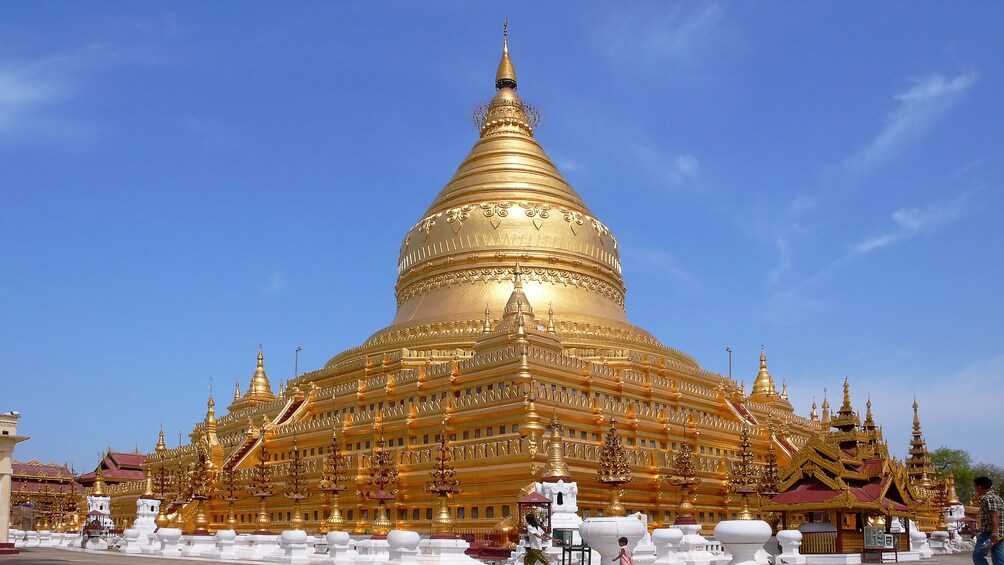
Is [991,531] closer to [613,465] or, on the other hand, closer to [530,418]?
[613,465]

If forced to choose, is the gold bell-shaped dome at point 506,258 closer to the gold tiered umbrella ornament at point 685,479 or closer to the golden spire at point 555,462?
the gold tiered umbrella ornament at point 685,479

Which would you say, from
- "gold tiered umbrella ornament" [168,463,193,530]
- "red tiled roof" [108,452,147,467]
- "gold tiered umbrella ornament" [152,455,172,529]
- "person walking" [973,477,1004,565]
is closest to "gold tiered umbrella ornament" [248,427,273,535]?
"gold tiered umbrella ornament" [168,463,193,530]

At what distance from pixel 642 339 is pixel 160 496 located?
2303 centimetres

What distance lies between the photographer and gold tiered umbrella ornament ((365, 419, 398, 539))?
98.5ft

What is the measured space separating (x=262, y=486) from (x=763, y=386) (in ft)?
98.7

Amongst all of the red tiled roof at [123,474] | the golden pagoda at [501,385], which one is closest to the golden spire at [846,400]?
the golden pagoda at [501,385]

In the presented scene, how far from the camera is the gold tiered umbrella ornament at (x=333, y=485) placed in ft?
102

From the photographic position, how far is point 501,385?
35031 mm

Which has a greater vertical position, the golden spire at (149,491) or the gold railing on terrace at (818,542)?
the golden spire at (149,491)

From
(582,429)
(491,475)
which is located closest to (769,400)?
(582,429)

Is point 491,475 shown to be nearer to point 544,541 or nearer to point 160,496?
point 544,541

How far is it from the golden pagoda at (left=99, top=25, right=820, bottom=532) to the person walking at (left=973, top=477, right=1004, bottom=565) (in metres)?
16.6

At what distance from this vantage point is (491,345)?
37125 mm

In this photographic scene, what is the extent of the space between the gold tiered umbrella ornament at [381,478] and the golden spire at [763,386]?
23.8m
